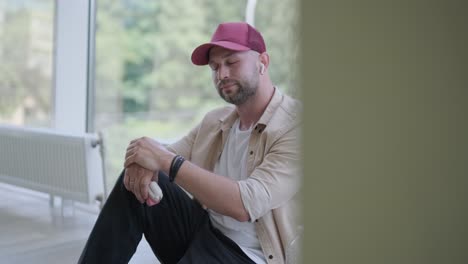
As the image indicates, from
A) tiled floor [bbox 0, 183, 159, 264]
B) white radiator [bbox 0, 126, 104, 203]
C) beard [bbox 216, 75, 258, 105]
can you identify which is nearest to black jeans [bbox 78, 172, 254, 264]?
beard [bbox 216, 75, 258, 105]

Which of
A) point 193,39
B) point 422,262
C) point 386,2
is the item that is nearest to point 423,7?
point 386,2

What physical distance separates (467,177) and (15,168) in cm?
349

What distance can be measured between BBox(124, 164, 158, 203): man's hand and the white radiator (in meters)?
1.64

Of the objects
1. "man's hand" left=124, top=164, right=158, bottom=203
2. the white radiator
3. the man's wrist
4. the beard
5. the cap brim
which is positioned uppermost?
the cap brim

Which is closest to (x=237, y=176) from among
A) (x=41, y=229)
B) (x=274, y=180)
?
(x=274, y=180)

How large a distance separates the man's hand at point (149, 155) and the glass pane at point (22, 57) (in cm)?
301

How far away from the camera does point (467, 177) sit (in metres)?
0.32

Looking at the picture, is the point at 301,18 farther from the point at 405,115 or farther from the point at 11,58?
the point at 11,58

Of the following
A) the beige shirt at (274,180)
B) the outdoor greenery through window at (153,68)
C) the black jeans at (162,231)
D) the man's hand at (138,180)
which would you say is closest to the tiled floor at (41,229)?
the black jeans at (162,231)

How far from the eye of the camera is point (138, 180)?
4.59 feet

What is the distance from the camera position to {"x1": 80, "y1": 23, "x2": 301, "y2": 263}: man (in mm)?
1351

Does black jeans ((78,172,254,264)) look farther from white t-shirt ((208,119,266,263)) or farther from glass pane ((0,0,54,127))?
glass pane ((0,0,54,127))

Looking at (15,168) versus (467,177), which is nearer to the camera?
(467,177)

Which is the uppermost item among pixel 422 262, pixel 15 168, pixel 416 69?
pixel 416 69
